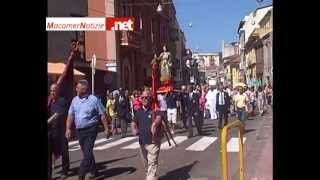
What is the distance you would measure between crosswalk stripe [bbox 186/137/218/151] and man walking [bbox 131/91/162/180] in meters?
6.06

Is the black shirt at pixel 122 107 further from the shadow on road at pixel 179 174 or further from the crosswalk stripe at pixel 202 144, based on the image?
the shadow on road at pixel 179 174

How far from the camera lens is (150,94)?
11008 mm

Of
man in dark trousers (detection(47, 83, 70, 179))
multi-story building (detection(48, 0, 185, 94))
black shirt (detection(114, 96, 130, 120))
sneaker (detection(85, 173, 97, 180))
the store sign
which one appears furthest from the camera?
multi-story building (detection(48, 0, 185, 94))

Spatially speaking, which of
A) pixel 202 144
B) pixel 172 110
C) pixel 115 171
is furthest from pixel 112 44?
pixel 115 171

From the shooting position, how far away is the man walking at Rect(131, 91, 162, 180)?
34.5ft

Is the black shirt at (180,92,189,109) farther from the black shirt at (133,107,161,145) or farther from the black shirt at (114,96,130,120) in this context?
the black shirt at (133,107,161,145)

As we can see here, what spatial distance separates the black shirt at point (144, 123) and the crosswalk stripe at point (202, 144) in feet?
20.0

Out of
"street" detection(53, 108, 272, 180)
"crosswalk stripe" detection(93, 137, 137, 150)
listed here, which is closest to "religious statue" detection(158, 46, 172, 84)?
"street" detection(53, 108, 272, 180)

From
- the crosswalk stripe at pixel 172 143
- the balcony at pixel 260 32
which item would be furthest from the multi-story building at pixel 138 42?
the balcony at pixel 260 32

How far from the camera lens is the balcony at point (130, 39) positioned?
36.6 metres

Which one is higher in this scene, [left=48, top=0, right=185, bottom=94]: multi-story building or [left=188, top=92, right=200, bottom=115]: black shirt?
[left=48, top=0, right=185, bottom=94]: multi-story building

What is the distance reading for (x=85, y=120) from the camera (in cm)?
1104

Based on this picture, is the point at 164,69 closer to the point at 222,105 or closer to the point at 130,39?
the point at 222,105
